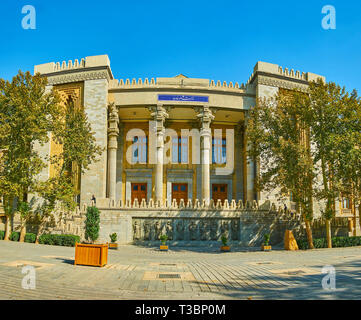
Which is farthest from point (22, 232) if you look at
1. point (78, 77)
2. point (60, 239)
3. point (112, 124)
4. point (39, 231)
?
point (78, 77)

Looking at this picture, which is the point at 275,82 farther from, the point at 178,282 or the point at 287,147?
the point at 178,282

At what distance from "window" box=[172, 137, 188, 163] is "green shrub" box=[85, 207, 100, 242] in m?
12.3

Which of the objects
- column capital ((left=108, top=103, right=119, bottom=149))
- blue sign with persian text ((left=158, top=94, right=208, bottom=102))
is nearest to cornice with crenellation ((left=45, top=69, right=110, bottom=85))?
column capital ((left=108, top=103, right=119, bottom=149))

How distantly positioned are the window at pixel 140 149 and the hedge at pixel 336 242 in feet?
57.1

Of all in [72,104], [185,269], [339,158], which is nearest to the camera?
[185,269]

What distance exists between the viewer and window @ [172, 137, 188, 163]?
32750 mm

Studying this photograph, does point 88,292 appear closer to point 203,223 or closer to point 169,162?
point 203,223

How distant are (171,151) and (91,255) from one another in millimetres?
21583

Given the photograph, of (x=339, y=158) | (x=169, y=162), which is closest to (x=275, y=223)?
(x=339, y=158)

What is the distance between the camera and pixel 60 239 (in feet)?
68.1

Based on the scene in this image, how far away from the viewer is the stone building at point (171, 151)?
2356cm

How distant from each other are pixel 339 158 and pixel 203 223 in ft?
34.0

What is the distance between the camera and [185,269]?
12.2 m
